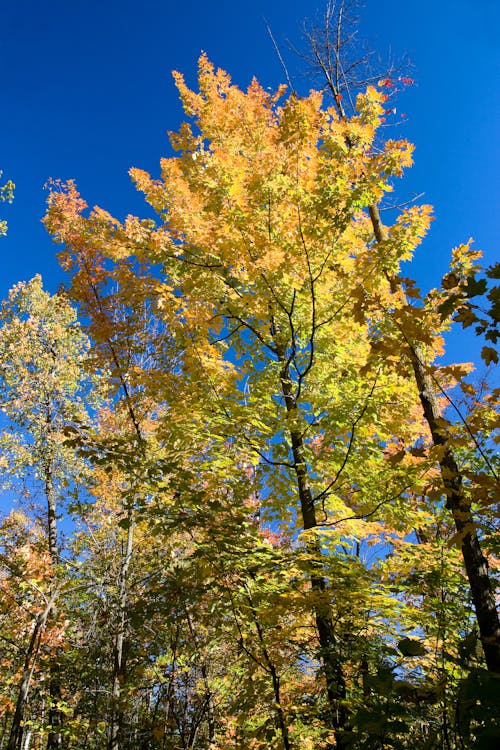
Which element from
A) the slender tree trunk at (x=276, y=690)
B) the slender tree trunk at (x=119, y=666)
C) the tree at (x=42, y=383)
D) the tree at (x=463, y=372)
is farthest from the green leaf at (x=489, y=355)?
the tree at (x=42, y=383)

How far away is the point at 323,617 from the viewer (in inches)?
122

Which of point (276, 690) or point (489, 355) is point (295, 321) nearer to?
point (489, 355)

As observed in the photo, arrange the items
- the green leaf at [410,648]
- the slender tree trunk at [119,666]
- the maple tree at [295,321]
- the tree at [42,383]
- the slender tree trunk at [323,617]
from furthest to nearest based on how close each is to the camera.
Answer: the tree at [42,383] → the slender tree trunk at [119,666] → the maple tree at [295,321] → the slender tree trunk at [323,617] → the green leaf at [410,648]

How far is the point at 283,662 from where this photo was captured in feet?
11.6

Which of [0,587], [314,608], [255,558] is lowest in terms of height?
[314,608]

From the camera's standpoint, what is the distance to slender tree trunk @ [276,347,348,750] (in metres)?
2.87

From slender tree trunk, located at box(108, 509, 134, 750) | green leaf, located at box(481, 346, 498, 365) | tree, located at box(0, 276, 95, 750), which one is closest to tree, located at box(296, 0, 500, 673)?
green leaf, located at box(481, 346, 498, 365)

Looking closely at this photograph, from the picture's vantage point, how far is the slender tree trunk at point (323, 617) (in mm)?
2867

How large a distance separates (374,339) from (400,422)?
1526 millimetres

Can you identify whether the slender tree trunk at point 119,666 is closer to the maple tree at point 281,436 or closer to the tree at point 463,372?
the maple tree at point 281,436

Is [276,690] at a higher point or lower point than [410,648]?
lower

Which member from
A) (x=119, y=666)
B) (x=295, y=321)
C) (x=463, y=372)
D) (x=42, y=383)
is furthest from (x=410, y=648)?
(x=42, y=383)

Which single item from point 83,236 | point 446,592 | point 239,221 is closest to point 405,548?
point 446,592

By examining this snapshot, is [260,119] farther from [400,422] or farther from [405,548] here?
[405,548]
